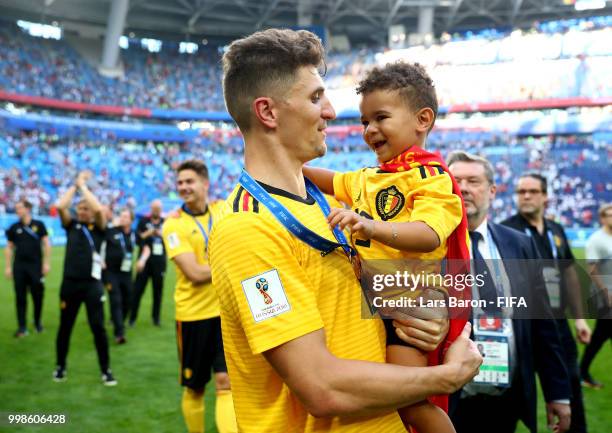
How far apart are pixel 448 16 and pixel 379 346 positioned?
52.8 m

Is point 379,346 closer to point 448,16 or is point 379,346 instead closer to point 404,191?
point 404,191

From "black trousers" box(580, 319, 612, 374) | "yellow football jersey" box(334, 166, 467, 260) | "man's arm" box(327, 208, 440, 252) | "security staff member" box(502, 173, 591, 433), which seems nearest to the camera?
"man's arm" box(327, 208, 440, 252)

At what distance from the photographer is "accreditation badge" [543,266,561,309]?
13.3 ft

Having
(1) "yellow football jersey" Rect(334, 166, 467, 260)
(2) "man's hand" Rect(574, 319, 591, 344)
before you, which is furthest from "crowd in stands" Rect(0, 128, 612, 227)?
(1) "yellow football jersey" Rect(334, 166, 467, 260)

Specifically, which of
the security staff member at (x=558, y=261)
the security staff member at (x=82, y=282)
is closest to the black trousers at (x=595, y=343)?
the security staff member at (x=558, y=261)

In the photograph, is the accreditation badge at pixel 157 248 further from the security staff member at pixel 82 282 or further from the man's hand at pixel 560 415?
the man's hand at pixel 560 415

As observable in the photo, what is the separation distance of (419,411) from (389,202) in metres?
0.83

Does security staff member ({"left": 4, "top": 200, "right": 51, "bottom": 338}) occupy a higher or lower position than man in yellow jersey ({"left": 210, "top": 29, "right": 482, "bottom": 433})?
lower

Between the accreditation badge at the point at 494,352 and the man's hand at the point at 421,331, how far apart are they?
4.68 feet

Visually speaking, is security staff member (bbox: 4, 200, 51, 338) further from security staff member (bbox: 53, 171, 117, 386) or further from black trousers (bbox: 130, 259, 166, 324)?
security staff member (bbox: 53, 171, 117, 386)

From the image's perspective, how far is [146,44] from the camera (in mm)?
52094

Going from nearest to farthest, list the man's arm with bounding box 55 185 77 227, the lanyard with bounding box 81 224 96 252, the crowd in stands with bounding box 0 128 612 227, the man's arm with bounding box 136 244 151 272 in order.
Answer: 1. the man's arm with bounding box 55 185 77 227
2. the lanyard with bounding box 81 224 96 252
3. the man's arm with bounding box 136 244 151 272
4. the crowd in stands with bounding box 0 128 612 227

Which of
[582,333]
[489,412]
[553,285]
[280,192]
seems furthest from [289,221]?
[582,333]

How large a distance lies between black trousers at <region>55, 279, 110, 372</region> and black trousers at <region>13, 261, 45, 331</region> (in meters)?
2.83
